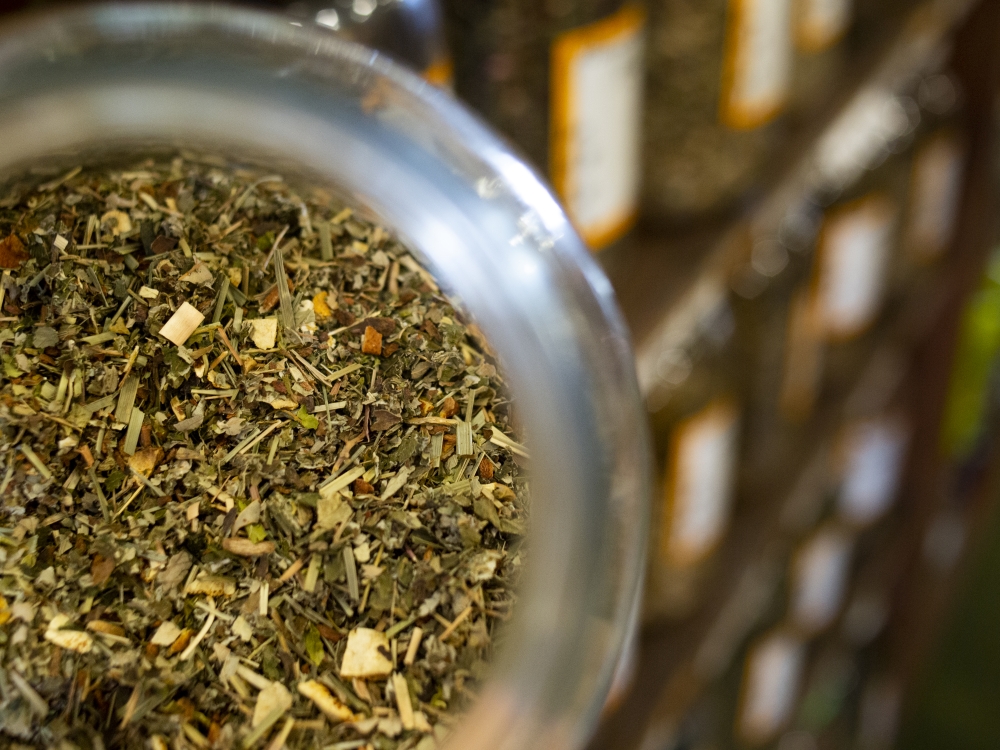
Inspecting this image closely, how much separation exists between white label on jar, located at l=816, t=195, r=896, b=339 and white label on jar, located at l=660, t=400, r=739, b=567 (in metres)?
0.25

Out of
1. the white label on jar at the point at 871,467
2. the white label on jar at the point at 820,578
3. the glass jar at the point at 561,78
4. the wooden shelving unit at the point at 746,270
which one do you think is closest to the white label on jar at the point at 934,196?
the wooden shelving unit at the point at 746,270

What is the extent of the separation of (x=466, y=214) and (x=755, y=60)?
1.79 ft

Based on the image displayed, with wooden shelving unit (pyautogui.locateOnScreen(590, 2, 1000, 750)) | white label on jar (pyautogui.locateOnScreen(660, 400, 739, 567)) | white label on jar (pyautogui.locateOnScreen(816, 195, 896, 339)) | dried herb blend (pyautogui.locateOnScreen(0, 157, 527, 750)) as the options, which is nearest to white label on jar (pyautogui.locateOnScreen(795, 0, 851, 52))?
wooden shelving unit (pyautogui.locateOnScreen(590, 2, 1000, 750))

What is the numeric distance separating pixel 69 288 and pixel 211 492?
0.04 metres

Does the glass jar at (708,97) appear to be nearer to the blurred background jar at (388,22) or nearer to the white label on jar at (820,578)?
the blurred background jar at (388,22)

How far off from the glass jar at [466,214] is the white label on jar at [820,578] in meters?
1.15

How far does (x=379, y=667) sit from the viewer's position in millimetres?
164

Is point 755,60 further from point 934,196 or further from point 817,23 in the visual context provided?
point 934,196

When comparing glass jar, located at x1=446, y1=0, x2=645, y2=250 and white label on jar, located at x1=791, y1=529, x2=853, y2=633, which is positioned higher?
glass jar, located at x1=446, y1=0, x2=645, y2=250

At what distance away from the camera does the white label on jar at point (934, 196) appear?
1.10 m

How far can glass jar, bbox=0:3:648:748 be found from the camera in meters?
0.16

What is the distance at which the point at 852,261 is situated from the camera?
0.97 metres

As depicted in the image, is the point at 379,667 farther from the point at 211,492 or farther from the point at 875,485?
the point at 875,485

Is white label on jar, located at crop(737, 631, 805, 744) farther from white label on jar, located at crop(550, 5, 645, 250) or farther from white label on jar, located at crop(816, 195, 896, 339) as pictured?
white label on jar, located at crop(550, 5, 645, 250)
